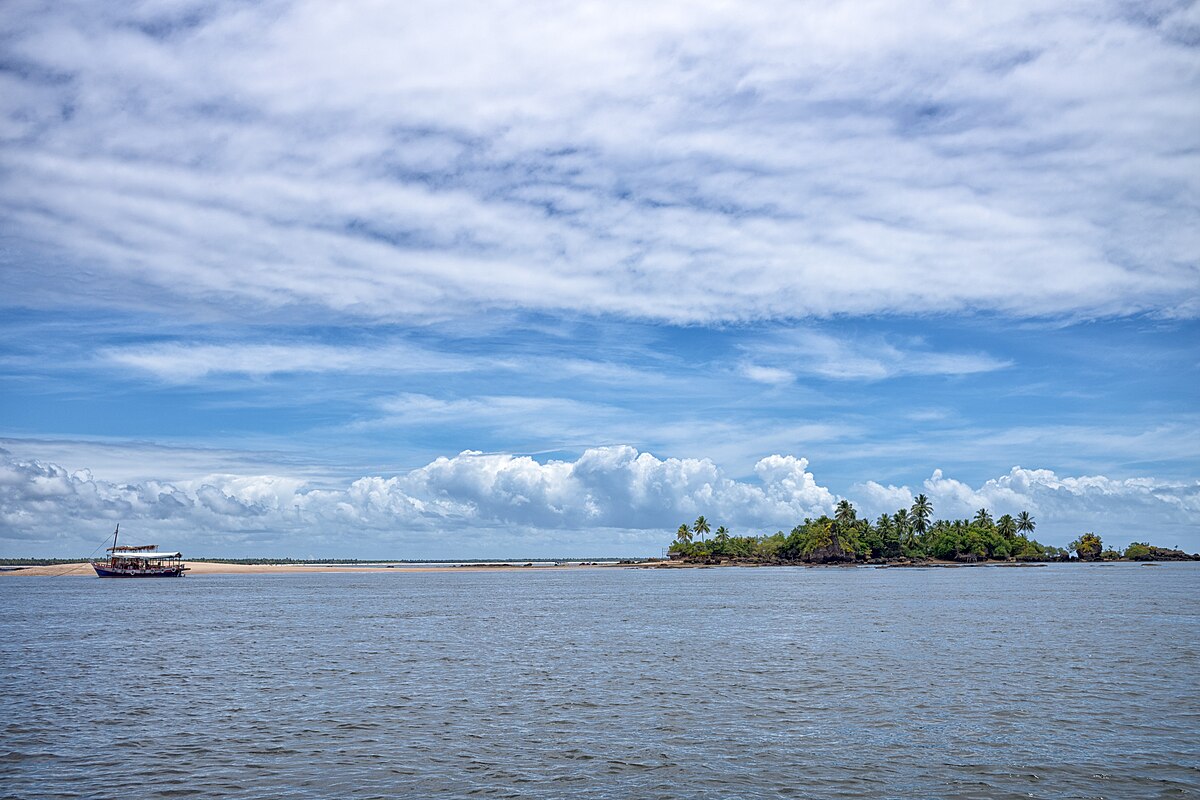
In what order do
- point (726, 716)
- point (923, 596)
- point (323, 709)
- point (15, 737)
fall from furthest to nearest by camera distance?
point (923, 596) < point (323, 709) < point (726, 716) < point (15, 737)

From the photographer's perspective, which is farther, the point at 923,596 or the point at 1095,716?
the point at 923,596

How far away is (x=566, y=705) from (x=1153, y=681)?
26.1 metres

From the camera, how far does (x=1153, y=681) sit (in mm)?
37781

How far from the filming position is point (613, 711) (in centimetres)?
3259

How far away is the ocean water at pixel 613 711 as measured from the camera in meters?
23.1

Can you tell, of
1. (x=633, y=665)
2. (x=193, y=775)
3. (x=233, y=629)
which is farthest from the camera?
(x=233, y=629)

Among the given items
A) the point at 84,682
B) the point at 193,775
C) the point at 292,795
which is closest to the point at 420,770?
the point at 292,795

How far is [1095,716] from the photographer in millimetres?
30562

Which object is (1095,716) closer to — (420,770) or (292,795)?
(420,770)

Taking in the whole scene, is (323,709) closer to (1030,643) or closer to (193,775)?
(193,775)

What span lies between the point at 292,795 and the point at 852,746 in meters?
16.4

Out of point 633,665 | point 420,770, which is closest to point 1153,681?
point 633,665

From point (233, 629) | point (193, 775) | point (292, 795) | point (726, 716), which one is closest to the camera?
point (292, 795)

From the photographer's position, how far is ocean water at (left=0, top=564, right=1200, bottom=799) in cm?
2314
